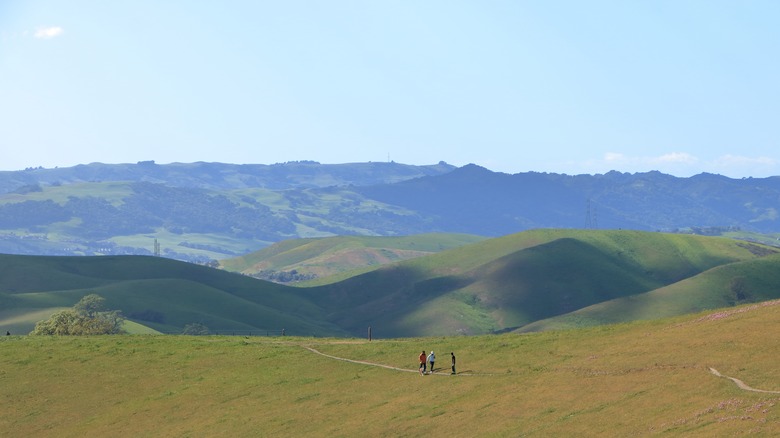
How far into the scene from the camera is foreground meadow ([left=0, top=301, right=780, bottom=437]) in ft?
209

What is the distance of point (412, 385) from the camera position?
84.5 meters

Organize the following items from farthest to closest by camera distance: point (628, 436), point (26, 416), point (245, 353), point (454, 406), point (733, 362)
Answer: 1. point (245, 353)
2. point (26, 416)
3. point (454, 406)
4. point (733, 362)
5. point (628, 436)

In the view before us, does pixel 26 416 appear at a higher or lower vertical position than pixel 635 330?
lower

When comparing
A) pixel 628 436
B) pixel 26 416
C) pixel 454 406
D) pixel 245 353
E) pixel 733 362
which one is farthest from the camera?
pixel 245 353

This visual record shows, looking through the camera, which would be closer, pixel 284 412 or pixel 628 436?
pixel 628 436

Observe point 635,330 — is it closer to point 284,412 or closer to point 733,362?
point 733,362

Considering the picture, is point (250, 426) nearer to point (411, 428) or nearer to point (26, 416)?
point (411, 428)

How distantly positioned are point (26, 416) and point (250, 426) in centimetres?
2555

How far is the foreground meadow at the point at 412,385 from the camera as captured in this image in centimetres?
6375

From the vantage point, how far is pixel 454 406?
7500 cm

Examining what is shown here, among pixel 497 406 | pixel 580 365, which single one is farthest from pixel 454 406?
pixel 580 365

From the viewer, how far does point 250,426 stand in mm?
80688

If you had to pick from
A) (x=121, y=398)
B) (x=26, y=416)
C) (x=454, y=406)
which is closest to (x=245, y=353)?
(x=121, y=398)

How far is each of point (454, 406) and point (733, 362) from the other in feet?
62.6
